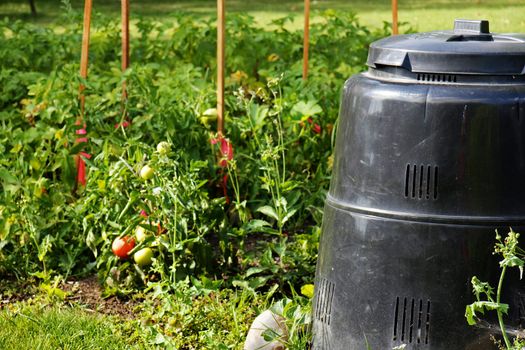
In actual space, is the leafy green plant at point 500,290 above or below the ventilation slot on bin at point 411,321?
above

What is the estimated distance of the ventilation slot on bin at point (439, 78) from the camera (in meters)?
2.61

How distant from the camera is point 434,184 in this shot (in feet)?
8.50

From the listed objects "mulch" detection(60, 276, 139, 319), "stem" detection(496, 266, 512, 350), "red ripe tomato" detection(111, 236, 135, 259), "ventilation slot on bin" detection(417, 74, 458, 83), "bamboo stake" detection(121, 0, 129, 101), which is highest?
"ventilation slot on bin" detection(417, 74, 458, 83)

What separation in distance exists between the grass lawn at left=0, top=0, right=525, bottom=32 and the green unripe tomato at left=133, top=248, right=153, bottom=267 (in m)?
7.49

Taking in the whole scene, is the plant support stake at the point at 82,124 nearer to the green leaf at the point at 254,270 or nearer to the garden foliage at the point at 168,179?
the garden foliage at the point at 168,179

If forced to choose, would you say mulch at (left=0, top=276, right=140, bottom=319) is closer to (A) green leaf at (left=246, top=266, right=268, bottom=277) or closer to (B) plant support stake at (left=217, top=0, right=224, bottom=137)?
(A) green leaf at (left=246, top=266, right=268, bottom=277)

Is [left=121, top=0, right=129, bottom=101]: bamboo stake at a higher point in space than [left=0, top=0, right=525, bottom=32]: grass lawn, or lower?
higher

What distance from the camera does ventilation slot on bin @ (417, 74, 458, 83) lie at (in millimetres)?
2607

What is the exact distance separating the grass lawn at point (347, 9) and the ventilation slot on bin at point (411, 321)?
812cm

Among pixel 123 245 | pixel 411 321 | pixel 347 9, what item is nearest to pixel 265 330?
pixel 411 321

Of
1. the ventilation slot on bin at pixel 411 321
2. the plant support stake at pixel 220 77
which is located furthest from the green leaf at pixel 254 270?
the ventilation slot on bin at pixel 411 321

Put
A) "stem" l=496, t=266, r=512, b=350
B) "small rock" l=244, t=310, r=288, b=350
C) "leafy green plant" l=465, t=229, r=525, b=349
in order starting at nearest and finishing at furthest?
"leafy green plant" l=465, t=229, r=525, b=349, "stem" l=496, t=266, r=512, b=350, "small rock" l=244, t=310, r=288, b=350

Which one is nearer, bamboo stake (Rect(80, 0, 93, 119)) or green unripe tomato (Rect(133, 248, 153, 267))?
green unripe tomato (Rect(133, 248, 153, 267))

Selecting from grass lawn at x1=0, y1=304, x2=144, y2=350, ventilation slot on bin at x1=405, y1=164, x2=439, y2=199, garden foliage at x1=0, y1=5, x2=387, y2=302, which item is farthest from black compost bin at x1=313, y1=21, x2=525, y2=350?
grass lawn at x1=0, y1=304, x2=144, y2=350
